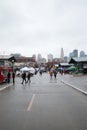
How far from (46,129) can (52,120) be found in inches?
66.6

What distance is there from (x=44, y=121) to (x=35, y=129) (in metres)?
1.48

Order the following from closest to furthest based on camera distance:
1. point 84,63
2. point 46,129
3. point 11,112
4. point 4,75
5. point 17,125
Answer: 1. point 46,129
2. point 17,125
3. point 11,112
4. point 4,75
5. point 84,63

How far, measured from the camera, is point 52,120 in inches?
428

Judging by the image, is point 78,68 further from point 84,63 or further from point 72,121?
point 72,121

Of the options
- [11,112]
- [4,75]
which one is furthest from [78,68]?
[11,112]

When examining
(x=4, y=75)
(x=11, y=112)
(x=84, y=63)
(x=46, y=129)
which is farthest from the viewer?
(x=84, y=63)

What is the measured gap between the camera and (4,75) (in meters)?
42.7

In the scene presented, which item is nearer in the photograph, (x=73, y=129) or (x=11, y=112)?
(x=73, y=129)

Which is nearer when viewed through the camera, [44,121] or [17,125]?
[17,125]

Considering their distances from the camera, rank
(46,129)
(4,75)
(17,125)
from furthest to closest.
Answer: (4,75)
(17,125)
(46,129)

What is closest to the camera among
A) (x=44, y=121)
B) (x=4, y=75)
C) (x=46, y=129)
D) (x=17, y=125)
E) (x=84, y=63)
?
(x=46, y=129)

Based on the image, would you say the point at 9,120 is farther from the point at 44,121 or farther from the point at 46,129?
the point at 46,129

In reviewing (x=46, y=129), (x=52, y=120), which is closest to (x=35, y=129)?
(x=46, y=129)

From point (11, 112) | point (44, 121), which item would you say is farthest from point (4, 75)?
point (44, 121)
